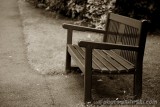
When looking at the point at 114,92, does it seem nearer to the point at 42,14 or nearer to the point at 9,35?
the point at 9,35

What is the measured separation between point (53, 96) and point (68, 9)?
20.7 feet

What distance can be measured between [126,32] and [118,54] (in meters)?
0.42

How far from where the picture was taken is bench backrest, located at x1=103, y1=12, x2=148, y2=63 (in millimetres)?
4445

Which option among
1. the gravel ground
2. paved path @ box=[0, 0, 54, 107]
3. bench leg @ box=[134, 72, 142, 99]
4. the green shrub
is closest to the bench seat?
bench leg @ box=[134, 72, 142, 99]

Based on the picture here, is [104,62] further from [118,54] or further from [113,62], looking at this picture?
[118,54]

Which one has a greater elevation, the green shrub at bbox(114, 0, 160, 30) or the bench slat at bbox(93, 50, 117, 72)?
the green shrub at bbox(114, 0, 160, 30)

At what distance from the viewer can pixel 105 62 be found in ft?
15.6

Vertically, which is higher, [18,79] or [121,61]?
[121,61]

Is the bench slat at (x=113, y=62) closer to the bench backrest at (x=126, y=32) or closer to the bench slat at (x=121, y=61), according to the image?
the bench slat at (x=121, y=61)

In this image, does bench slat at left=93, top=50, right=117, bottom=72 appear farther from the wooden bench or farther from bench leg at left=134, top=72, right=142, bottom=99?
bench leg at left=134, top=72, right=142, bottom=99

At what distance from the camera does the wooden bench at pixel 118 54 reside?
4367mm

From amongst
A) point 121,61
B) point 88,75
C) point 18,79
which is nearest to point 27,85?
point 18,79

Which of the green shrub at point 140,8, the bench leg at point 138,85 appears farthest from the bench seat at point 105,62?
the green shrub at point 140,8

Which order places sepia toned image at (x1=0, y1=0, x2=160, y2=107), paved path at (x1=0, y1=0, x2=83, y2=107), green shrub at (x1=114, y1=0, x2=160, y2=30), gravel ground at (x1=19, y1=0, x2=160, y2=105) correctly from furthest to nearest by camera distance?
1. green shrub at (x1=114, y1=0, x2=160, y2=30)
2. gravel ground at (x1=19, y1=0, x2=160, y2=105)
3. paved path at (x1=0, y1=0, x2=83, y2=107)
4. sepia toned image at (x1=0, y1=0, x2=160, y2=107)
